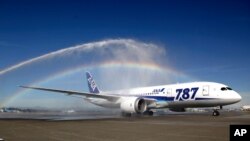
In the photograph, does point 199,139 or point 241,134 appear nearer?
point 241,134

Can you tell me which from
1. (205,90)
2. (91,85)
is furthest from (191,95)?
(91,85)

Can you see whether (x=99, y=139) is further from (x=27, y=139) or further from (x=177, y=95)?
(x=177, y=95)

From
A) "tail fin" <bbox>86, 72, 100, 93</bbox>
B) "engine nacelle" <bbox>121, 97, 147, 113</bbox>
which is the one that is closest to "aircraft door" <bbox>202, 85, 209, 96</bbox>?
"engine nacelle" <bbox>121, 97, 147, 113</bbox>

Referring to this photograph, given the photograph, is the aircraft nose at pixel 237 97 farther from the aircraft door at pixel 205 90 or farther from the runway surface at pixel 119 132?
the runway surface at pixel 119 132

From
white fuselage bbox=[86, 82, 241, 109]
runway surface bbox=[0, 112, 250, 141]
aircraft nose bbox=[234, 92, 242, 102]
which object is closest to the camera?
runway surface bbox=[0, 112, 250, 141]

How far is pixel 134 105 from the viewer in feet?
124

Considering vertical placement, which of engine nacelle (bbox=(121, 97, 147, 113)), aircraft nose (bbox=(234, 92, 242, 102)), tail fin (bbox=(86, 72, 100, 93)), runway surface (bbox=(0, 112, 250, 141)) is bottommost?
runway surface (bbox=(0, 112, 250, 141))

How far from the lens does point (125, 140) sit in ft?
40.9

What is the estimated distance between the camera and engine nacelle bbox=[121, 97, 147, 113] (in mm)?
38013

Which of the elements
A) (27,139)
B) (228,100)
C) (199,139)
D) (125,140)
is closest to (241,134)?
(199,139)

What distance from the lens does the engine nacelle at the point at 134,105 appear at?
38.0 m

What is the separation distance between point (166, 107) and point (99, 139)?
30.0m

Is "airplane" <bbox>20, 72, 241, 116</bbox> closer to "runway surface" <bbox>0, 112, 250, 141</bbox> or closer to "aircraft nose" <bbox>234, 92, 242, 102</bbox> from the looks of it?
"aircraft nose" <bbox>234, 92, 242, 102</bbox>

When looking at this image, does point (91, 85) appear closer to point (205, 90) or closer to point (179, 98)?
point (179, 98)
